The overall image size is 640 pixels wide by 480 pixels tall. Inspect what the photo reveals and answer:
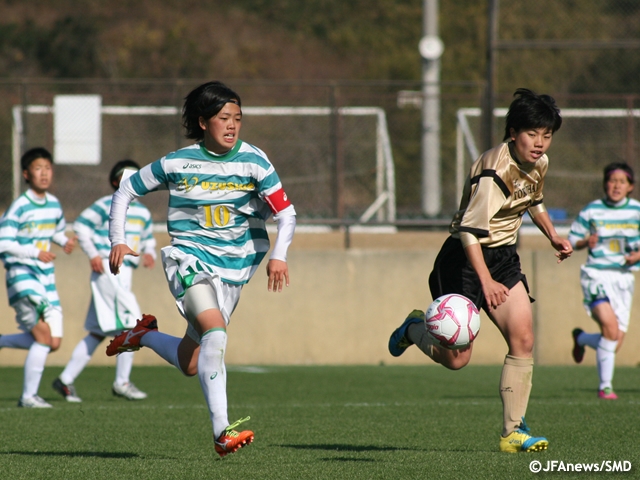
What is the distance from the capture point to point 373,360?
45.6 ft

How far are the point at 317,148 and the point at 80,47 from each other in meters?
19.6

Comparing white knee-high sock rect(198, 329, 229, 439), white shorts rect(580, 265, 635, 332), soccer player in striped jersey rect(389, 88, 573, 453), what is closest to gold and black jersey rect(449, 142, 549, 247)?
soccer player in striped jersey rect(389, 88, 573, 453)

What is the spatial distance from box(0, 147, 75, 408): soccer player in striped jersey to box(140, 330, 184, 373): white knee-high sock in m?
2.91

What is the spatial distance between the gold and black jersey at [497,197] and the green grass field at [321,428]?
1215 mm

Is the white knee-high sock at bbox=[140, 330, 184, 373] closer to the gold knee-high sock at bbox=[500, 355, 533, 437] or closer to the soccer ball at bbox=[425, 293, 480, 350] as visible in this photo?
the soccer ball at bbox=[425, 293, 480, 350]

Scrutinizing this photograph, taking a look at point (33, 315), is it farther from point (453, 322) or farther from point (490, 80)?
point (490, 80)

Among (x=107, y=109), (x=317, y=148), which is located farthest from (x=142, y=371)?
(x=317, y=148)

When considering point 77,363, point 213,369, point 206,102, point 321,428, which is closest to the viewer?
point 213,369

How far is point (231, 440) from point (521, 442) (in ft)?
5.44

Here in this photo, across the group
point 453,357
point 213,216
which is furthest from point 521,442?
point 213,216

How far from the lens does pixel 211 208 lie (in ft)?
20.1

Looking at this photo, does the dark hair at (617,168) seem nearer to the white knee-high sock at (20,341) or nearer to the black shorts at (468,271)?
the black shorts at (468,271)

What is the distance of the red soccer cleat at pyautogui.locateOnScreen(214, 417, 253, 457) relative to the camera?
553 centimetres

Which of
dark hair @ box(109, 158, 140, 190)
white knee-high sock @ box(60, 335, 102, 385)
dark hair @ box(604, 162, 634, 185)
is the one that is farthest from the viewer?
dark hair @ box(604, 162, 634, 185)
